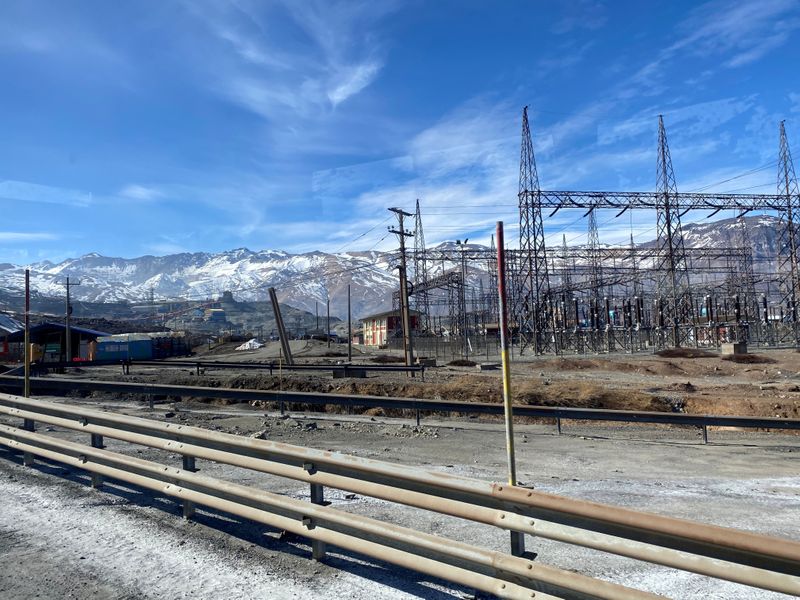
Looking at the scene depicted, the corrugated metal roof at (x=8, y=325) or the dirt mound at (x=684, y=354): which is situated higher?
the corrugated metal roof at (x=8, y=325)

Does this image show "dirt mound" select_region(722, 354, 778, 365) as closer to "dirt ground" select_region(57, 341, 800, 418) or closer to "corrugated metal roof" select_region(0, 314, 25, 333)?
"dirt ground" select_region(57, 341, 800, 418)

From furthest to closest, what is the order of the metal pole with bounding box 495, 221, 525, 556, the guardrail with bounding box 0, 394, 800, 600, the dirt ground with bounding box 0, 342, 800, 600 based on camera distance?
1. the dirt ground with bounding box 0, 342, 800, 600
2. the metal pole with bounding box 495, 221, 525, 556
3. the guardrail with bounding box 0, 394, 800, 600

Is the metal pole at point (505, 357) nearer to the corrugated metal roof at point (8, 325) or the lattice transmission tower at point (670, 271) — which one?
the lattice transmission tower at point (670, 271)

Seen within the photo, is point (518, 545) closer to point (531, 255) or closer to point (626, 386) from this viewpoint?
point (626, 386)

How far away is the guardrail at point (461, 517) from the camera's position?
9.03ft

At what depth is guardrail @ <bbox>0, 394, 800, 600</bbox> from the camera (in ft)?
9.03

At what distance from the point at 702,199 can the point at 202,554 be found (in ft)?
174

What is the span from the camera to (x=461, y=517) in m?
3.68

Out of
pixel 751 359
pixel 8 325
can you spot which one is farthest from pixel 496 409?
pixel 8 325

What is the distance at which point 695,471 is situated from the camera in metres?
8.70

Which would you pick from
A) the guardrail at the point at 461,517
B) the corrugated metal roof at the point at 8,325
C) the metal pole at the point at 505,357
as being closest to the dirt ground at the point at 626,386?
the guardrail at the point at 461,517

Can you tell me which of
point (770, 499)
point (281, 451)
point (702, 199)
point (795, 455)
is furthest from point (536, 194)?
point (281, 451)

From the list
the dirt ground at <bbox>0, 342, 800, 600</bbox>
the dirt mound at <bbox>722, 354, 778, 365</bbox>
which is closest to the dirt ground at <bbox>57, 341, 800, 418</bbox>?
the dirt mound at <bbox>722, 354, 778, 365</bbox>

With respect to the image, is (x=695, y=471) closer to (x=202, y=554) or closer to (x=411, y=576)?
(x=411, y=576)
